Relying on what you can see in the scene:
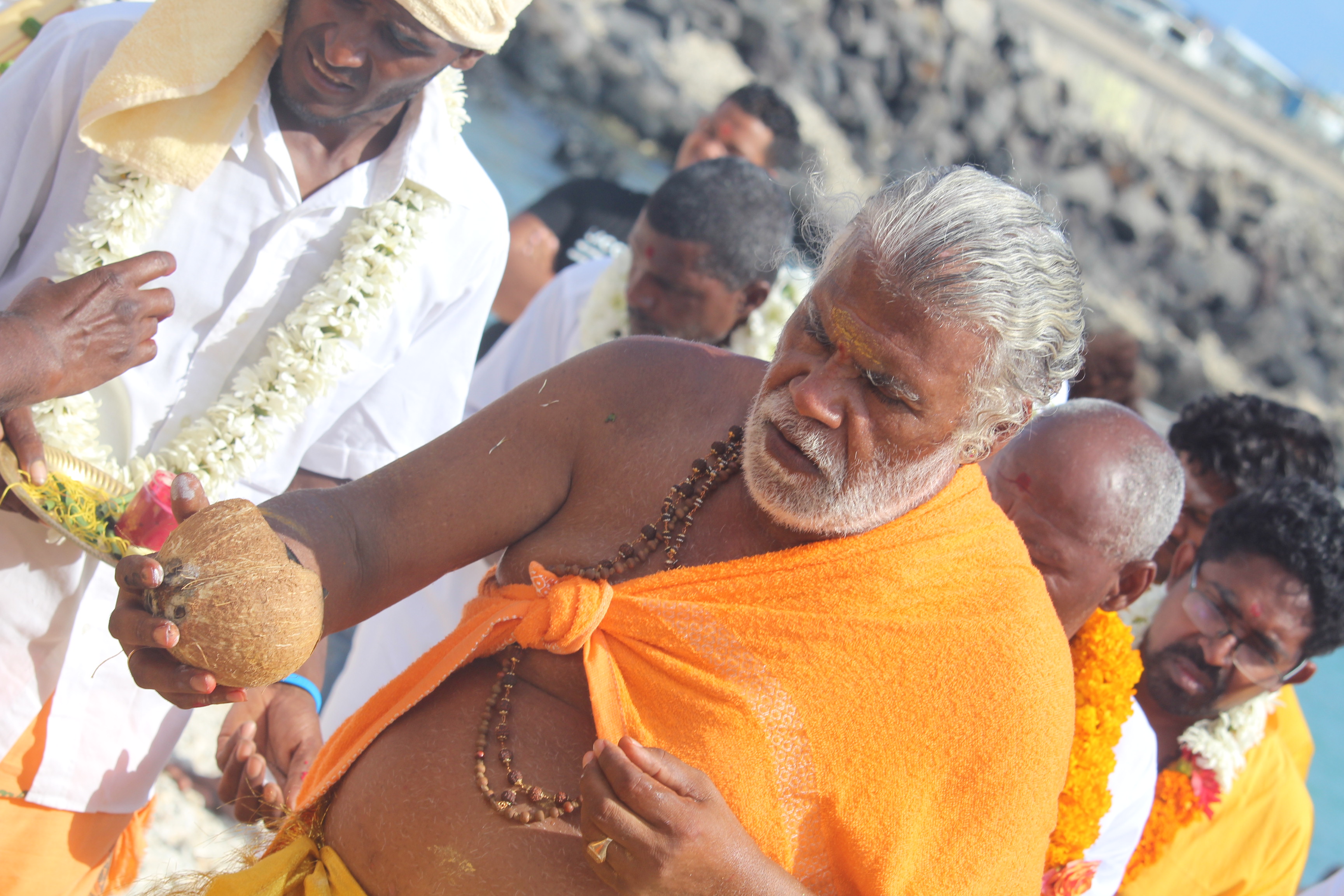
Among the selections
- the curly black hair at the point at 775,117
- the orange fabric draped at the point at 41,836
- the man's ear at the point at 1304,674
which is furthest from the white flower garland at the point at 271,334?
the man's ear at the point at 1304,674

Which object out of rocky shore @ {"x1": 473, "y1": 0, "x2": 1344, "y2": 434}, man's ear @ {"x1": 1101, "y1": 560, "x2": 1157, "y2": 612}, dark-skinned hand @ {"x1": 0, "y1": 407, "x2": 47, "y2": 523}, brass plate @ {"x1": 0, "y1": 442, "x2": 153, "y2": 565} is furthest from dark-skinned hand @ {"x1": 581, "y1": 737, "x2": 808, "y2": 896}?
rocky shore @ {"x1": 473, "y1": 0, "x2": 1344, "y2": 434}

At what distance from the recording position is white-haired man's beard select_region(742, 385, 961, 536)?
5.69 feet

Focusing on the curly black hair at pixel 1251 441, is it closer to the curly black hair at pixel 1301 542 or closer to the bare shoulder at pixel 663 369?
the curly black hair at pixel 1301 542

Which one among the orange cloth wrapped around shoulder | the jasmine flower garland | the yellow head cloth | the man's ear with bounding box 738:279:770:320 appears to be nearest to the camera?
the orange cloth wrapped around shoulder

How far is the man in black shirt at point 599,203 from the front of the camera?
4547 mm

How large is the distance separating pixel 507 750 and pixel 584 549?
358 mm

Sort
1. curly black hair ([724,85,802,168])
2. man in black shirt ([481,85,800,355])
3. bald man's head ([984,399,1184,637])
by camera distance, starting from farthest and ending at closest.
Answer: curly black hair ([724,85,802,168]), man in black shirt ([481,85,800,355]), bald man's head ([984,399,1184,637])

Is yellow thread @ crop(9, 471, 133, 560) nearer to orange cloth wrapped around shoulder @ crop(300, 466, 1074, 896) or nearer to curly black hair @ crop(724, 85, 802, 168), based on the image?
orange cloth wrapped around shoulder @ crop(300, 466, 1074, 896)

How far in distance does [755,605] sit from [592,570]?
0.93 ft

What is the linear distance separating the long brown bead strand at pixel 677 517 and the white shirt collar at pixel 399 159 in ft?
3.51

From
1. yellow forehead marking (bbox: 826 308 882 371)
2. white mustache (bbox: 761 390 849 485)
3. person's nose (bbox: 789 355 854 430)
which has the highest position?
yellow forehead marking (bbox: 826 308 882 371)

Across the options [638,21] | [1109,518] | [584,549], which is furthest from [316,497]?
[638,21]

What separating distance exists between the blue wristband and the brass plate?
501 mm

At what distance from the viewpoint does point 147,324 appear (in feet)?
6.36
